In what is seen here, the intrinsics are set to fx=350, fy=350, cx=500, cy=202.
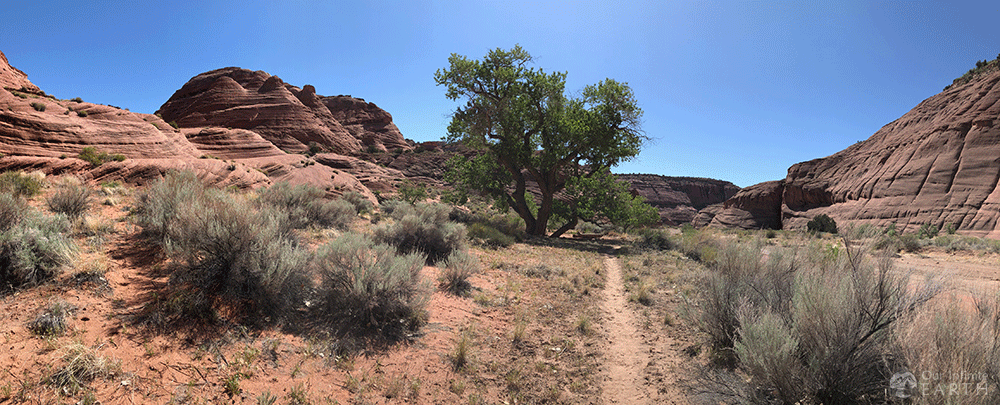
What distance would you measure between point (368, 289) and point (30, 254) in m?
3.33

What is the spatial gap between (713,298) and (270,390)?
197 inches

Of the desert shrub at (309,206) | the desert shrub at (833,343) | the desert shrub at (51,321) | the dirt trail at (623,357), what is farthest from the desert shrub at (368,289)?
the desert shrub at (309,206)

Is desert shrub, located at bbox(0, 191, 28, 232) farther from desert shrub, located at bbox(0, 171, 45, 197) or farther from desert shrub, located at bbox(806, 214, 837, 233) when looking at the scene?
desert shrub, located at bbox(806, 214, 837, 233)

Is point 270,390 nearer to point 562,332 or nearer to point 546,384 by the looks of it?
point 546,384

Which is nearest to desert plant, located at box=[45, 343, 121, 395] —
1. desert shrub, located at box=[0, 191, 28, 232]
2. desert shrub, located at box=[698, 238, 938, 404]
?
desert shrub, located at box=[0, 191, 28, 232]

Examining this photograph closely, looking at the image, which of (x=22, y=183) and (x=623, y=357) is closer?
(x=623, y=357)

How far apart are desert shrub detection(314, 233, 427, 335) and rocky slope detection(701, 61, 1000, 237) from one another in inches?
1501

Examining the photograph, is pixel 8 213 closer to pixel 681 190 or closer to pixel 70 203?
pixel 70 203

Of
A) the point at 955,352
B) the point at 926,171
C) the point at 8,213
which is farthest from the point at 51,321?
the point at 926,171

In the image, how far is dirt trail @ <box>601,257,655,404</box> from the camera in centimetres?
391

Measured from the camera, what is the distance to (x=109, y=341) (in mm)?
3141

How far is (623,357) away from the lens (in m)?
4.77

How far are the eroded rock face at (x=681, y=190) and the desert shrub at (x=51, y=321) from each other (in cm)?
10081

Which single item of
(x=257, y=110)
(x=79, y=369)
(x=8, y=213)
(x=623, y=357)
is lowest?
(x=623, y=357)
